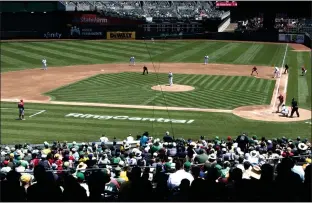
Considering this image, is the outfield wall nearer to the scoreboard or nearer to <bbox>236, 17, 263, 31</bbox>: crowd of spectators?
the scoreboard

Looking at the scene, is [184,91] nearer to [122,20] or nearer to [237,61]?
[237,61]

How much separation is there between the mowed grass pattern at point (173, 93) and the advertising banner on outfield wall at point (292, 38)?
29.0 metres

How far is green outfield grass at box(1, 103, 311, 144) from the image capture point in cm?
2075

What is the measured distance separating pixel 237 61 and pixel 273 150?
3459 centimetres

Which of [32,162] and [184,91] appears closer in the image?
[32,162]

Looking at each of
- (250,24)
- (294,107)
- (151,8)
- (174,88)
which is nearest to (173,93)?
(174,88)

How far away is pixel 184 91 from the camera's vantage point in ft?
104

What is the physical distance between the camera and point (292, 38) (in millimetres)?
63250

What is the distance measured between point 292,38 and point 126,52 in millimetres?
26037

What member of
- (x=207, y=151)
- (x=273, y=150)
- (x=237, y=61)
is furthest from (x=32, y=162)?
(x=237, y=61)

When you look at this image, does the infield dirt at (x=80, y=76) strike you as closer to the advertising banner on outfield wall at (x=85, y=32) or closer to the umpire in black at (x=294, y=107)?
the umpire in black at (x=294, y=107)

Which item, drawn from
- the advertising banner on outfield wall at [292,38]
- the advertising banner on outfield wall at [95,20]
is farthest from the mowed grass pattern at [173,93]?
the advertising banner on outfield wall at [292,38]

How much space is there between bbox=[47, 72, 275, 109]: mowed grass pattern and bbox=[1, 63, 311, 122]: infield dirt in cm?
116

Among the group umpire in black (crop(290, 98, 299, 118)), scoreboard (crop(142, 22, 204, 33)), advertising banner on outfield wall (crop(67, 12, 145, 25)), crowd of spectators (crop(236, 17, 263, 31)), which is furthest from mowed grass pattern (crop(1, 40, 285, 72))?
umpire in black (crop(290, 98, 299, 118))
